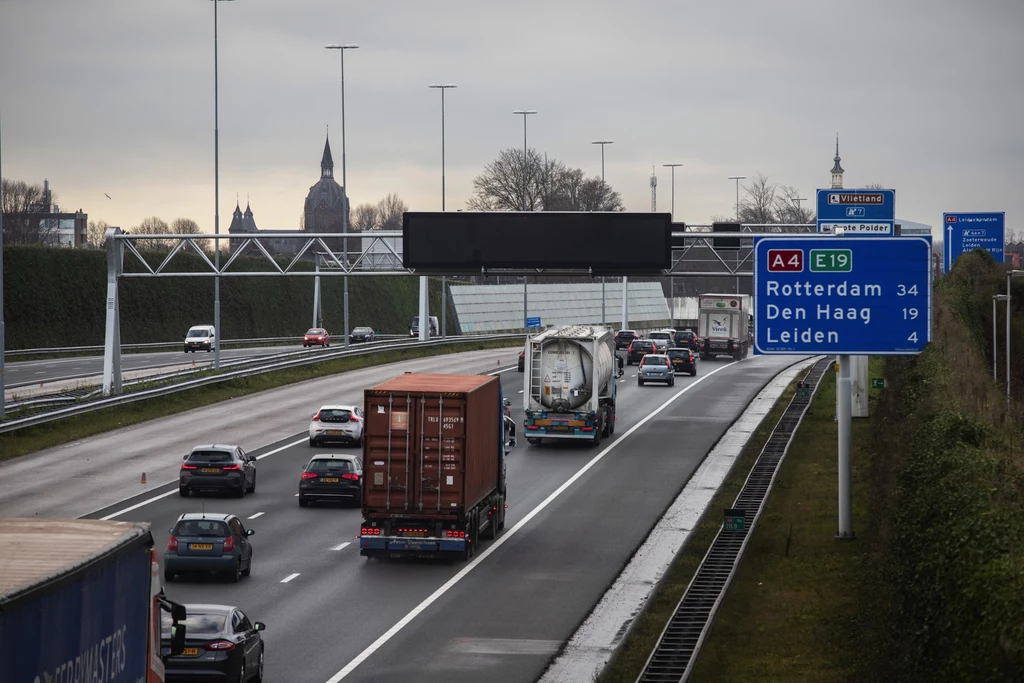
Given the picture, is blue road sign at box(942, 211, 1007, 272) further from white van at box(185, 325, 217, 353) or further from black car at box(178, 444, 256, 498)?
white van at box(185, 325, 217, 353)

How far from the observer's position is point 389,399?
27.5 meters

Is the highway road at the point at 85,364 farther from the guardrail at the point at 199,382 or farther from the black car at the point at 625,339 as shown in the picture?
the black car at the point at 625,339

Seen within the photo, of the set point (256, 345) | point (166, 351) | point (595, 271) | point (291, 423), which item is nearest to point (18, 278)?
point (166, 351)

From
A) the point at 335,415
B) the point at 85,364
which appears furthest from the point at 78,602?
the point at 85,364

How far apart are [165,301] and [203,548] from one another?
72694 millimetres

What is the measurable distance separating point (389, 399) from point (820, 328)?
8.61 metres

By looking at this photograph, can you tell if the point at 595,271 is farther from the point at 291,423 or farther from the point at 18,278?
the point at 18,278

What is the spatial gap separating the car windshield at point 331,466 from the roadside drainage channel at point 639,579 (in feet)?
26.8

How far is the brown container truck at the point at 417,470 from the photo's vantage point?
27312 millimetres

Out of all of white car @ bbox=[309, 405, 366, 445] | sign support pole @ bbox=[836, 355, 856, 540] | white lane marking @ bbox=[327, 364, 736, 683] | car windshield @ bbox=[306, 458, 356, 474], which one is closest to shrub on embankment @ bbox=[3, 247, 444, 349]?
white car @ bbox=[309, 405, 366, 445]

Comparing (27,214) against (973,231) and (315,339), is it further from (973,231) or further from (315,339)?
(973,231)

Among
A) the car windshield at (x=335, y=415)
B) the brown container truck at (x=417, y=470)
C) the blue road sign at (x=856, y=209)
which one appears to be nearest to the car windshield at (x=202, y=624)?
the brown container truck at (x=417, y=470)

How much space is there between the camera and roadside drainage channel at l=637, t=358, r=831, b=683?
19.4 metres

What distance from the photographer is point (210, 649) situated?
1764 centimetres
